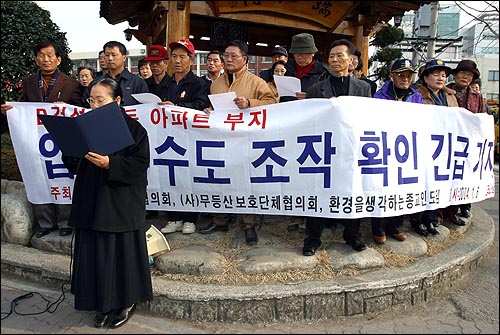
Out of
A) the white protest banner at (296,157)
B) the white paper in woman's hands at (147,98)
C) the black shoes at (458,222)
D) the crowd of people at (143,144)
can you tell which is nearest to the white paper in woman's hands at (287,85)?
the crowd of people at (143,144)

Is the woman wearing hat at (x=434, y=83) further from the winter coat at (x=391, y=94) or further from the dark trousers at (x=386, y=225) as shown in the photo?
the dark trousers at (x=386, y=225)

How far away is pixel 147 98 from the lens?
4152mm

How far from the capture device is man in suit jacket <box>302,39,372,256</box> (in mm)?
3768

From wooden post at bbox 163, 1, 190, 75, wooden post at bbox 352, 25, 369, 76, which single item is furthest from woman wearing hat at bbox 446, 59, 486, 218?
wooden post at bbox 163, 1, 190, 75

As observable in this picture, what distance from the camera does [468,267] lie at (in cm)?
420

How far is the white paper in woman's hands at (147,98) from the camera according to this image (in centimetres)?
410

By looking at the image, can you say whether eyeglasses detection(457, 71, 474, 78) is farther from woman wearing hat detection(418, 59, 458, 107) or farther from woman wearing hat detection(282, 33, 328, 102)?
woman wearing hat detection(282, 33, 328, 102)

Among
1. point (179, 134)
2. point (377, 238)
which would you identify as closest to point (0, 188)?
point (179, 134)

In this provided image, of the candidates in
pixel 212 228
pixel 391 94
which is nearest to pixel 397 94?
pixel 391 94

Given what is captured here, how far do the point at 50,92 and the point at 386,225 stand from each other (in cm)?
396

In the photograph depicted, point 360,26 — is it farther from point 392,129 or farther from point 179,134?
point 179,134

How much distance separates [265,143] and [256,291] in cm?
138

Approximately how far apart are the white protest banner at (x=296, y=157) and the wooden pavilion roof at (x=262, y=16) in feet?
9.44

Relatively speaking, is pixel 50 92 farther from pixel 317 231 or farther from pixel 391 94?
pixel 391 94
